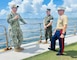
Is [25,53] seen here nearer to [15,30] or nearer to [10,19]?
[15,30]

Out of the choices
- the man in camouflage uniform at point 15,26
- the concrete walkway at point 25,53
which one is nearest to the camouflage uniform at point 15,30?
the man in camouflage uniform at point 15,26

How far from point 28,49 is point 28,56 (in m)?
1.00

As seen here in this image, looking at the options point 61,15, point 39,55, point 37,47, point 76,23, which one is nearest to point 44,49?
point 37,47

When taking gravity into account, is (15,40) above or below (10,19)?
below

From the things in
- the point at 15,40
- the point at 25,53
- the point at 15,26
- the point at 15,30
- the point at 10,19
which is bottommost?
the point at 25,53

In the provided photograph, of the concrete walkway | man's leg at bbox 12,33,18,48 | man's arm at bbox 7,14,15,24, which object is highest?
man's arm at bbox 7,14,15,24

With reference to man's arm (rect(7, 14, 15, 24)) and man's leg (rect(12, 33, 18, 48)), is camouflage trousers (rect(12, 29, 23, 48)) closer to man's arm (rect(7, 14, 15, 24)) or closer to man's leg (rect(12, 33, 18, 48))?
man's leg (rect(12, 33, 18, 48))

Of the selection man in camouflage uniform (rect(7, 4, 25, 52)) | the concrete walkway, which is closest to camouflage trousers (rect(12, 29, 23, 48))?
man in camouflage uniform (rect(7, 4, 25, 52))

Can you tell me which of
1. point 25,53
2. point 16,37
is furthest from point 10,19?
point 25,53

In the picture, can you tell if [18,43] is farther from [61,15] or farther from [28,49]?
[61,15]

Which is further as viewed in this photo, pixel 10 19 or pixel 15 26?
pixel 15 26

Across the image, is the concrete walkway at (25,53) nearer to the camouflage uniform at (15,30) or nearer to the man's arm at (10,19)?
the camouflage uniform at (15,30)

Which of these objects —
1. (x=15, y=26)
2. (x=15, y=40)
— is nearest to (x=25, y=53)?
(x=15, y=40)

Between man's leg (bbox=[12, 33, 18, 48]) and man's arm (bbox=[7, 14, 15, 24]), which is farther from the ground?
man's arm (bbox=[7, 14, 15, 24])
